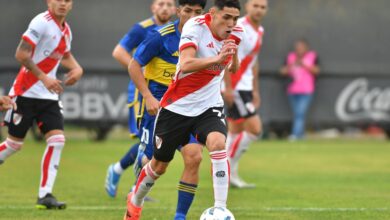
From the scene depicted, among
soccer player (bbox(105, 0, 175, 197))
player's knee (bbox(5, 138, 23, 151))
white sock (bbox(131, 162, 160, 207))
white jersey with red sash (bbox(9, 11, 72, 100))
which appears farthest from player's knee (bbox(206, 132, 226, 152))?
soccer player (bbox(105, 0, 175, 197))

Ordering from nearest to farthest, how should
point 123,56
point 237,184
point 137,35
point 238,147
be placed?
1. point 123,56
2. point 137,35
3. point 237,184
4. point 238,147

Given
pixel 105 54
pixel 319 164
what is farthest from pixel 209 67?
pixel 105 54

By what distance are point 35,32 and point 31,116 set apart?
1008 mm

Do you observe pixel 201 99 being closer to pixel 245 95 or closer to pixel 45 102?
pixel 45 102

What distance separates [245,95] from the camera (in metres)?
13.5

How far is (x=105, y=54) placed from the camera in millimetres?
22750

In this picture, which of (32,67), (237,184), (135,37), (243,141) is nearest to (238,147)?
(243,141)

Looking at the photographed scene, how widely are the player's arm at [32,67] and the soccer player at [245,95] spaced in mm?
3807

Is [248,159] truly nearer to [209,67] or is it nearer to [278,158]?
[278,158]

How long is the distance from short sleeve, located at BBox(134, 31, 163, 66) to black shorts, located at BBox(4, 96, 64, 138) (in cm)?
165

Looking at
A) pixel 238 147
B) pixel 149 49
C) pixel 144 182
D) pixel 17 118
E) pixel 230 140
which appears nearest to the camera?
pixel 144 182

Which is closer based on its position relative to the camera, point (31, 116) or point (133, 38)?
point (31, 116)

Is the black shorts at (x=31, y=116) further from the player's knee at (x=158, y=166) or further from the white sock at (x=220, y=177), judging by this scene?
the white sock at (x=220, y=177)

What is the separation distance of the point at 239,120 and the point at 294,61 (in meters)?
10.6
